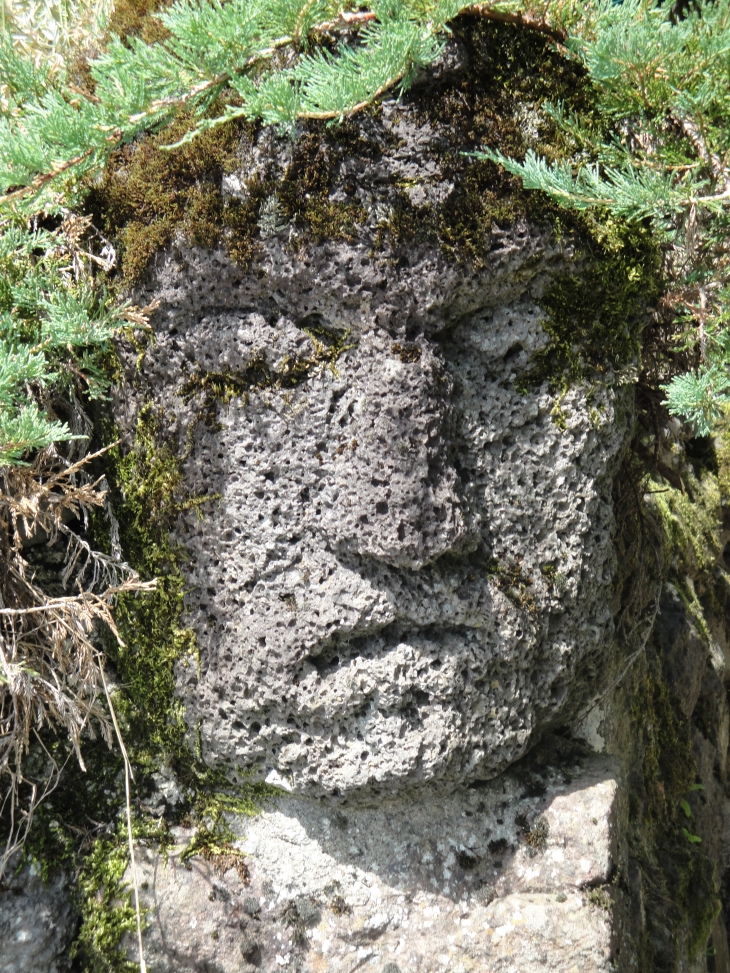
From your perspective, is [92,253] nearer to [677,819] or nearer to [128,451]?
[128,451]

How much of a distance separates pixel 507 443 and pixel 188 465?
743 millimetres

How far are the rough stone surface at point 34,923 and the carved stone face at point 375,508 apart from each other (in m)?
0.54

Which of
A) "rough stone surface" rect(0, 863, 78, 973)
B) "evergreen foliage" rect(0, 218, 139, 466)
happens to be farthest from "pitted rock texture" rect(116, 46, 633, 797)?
"rough stone surface" rect(0, 863, 78, 973)

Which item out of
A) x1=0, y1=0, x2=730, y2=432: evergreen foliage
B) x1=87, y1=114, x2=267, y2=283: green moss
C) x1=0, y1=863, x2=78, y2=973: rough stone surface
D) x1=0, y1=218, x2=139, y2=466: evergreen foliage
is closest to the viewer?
x1=0, y1=0, x2=730, y2=432: evergreen foliage

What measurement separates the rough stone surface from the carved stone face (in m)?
0.54

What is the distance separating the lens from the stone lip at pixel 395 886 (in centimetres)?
198

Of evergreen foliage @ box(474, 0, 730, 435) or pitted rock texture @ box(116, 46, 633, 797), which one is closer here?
evergreen foliage @ box(474, 0, 730, 435)

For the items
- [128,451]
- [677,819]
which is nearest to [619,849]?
[677,819]

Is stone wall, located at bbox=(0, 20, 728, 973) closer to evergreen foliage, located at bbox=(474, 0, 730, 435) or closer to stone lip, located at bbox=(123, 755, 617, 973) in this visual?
stone lip, located at bbox=(123, 755, 617, 973)

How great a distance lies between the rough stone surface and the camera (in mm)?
1979

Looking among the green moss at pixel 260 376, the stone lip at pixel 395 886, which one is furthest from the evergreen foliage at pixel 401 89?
the stone lip at pixel 395 886

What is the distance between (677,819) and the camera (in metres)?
2.80

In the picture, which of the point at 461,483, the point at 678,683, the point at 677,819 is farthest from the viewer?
the point at 678,683

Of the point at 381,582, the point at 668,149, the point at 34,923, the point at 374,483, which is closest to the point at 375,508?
the point at 374,483
